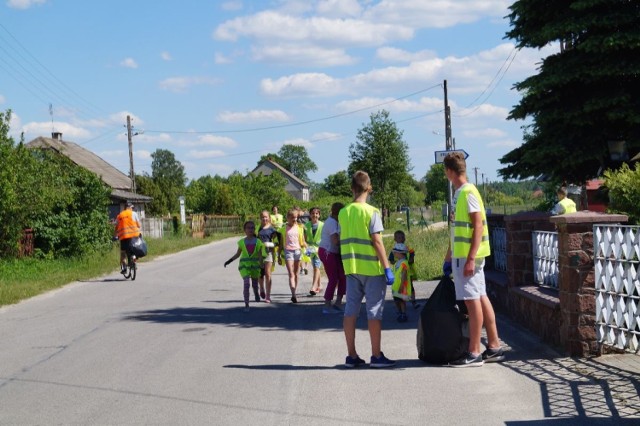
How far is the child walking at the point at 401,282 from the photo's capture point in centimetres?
1149

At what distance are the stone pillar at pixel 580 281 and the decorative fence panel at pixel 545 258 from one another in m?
1.48

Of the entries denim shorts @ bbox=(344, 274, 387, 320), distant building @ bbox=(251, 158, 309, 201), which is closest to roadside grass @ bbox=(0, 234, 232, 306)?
denim shorts @ bbox=(344, 274, 387, 320)

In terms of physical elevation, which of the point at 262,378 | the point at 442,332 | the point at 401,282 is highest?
the point at 401,282

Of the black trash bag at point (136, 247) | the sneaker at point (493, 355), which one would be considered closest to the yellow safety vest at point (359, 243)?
the sneaker at point (493, 355)

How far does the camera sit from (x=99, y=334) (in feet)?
36.5

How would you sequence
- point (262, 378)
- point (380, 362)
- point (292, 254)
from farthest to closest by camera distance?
Result: point (292, 254)
point (380, 362)
point (262, 378)

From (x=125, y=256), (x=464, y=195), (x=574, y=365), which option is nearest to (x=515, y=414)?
(x=574, y=365)

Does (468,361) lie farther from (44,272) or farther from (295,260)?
(44,272)

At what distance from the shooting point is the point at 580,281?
791 cm

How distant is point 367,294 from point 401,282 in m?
3.61

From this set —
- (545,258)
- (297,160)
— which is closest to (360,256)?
(545,258)

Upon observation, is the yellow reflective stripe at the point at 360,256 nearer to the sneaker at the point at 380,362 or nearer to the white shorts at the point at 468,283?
the white shorts at the point at 468,283

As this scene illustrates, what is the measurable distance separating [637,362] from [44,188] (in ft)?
66.1

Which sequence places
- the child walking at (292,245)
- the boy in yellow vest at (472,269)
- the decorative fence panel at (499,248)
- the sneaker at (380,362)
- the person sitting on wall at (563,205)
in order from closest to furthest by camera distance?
1. the boy in yellow vest at (472,269)
2. the sneaker at (380,362)
3. the decorative fence panel at (499,248)
4. the person sitting on wall at (563,205)
5. the child walking at (292,245)
